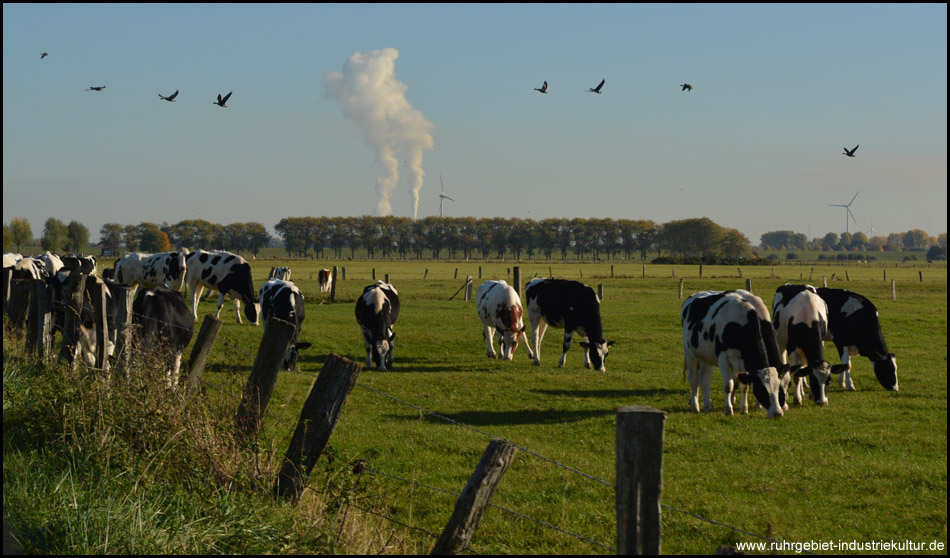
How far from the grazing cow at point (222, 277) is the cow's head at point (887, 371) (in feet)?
58.5

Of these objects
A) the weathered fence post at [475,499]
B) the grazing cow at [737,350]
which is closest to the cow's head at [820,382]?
the grazing cow at [737,350]

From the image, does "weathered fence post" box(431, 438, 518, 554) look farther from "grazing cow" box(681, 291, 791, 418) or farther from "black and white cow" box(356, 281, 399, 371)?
"black and white cow" box(356, 281, 399, 371)

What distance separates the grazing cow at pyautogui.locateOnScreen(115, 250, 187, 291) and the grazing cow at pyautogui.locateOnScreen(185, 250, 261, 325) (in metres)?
1.13

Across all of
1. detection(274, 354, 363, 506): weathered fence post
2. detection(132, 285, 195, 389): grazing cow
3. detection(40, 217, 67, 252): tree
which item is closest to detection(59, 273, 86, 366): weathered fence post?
detection(132, 285, 195, 389): grazing cow

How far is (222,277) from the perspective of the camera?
93.4ft

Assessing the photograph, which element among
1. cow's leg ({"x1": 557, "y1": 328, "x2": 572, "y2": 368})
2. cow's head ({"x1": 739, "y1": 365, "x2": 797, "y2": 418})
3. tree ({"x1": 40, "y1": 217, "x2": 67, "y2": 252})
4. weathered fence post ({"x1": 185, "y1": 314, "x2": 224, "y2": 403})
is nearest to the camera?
weathered fence post ({"x1": 185, "y1": 314, "x2": 224, "y2": 403})

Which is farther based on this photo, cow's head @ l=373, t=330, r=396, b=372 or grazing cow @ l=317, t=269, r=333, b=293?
grazing cow @ l=317, t=269, r=333, b=293

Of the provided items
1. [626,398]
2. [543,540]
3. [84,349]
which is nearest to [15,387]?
[84,349]

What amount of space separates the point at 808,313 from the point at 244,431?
41.6 feet

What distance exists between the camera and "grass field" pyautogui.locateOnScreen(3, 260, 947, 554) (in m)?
8.23

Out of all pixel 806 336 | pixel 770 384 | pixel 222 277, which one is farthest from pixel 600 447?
pixel 222 277

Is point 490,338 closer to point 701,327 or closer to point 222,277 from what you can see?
point 701,327

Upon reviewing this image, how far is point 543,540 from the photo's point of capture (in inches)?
305

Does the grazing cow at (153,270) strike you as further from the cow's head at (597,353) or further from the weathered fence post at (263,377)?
the weathered fence post at (263,377)
